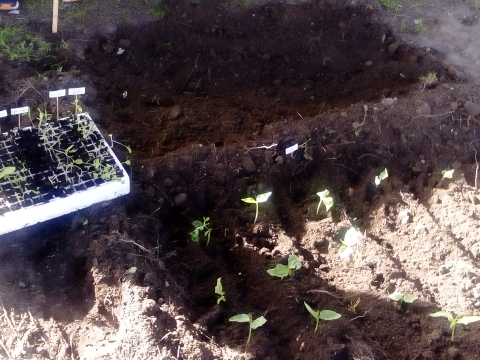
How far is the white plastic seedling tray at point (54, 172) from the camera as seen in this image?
2.40 m

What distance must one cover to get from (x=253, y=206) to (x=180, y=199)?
1.39 ft

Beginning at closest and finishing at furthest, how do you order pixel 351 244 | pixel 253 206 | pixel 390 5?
pixel 351 244 < pixel 253 206 < pixel 390 5

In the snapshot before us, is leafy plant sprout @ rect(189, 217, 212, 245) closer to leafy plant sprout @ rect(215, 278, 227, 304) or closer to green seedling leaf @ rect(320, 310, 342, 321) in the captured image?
leafy plant sprout @ rect(215, 278, 227, 304)

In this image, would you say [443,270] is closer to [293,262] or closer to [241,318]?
[293,262]

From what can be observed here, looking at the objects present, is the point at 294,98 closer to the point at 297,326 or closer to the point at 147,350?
the point at 297,326

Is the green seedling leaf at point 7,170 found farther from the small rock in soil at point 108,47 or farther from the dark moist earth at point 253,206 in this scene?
the small rock in soil at point 108,47

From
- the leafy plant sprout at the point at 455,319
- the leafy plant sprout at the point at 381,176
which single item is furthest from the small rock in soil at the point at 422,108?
the leafy plant sprout at the point at 455,319

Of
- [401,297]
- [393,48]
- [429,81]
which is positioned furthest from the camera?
[393,48]

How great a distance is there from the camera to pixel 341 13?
165 inches

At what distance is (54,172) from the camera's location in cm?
255

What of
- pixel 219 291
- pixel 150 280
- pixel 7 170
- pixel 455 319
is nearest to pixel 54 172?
pixel 7 170

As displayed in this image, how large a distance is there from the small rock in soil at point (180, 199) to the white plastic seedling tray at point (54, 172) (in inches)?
11.5

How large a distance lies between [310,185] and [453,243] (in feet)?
2.87

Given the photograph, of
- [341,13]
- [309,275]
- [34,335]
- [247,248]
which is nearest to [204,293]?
[247,248]
